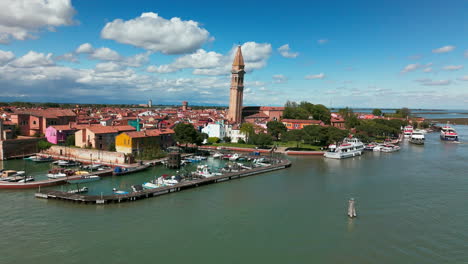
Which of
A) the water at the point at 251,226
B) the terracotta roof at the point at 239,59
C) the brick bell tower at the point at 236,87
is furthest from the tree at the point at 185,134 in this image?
the terracotta roof at the point at 239,59

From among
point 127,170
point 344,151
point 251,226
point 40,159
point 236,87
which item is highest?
point 236,87

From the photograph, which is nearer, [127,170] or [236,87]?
[127,170]

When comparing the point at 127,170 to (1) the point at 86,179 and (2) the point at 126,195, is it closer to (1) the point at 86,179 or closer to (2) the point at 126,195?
(1) the point at 86,179

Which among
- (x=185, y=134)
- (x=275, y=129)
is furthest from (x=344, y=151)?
(x=185, y=134)

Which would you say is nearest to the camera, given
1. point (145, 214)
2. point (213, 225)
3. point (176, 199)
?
point (213, 225)

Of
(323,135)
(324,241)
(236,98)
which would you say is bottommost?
(324,241)

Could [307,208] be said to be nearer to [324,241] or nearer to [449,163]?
[324,241]

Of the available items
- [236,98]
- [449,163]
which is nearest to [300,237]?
[449,163]
